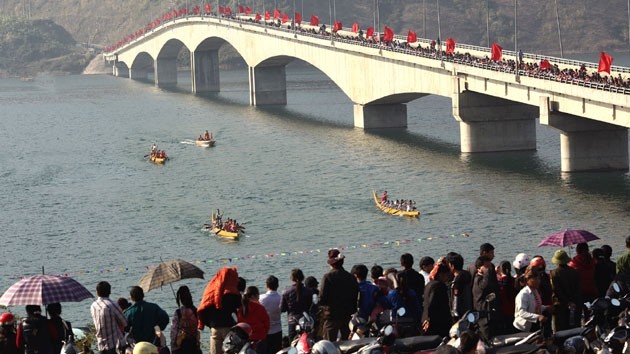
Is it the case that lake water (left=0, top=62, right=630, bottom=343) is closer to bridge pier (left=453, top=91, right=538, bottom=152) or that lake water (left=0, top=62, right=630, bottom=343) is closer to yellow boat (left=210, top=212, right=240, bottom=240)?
yellow boat (left=210, top=212, right=240, bottom=240)

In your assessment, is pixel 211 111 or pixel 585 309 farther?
pixel 211 111

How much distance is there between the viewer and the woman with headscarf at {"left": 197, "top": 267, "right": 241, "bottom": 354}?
23984 mm

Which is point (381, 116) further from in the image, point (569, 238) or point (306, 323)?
point (306, 323)

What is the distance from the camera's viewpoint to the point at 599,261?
27922mm

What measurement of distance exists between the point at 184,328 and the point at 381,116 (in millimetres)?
99684

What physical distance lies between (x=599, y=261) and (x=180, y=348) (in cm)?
923

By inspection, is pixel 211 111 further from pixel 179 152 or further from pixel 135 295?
pixel 135 295

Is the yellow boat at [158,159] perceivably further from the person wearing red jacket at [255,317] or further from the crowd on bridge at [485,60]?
the person wearing red jacket at [255,317]

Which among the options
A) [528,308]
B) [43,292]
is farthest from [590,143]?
[43,292]

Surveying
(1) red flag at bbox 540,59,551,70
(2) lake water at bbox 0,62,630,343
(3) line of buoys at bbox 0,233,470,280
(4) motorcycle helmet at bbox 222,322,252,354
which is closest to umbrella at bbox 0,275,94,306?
(4) motorcycle helmet at bbox 222,322,252,354

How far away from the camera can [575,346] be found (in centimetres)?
2181

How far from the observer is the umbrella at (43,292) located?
2600 centimetres

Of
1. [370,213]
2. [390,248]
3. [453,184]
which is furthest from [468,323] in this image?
[453,184]

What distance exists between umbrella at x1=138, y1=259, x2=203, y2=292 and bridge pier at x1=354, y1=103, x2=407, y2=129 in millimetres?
93208
